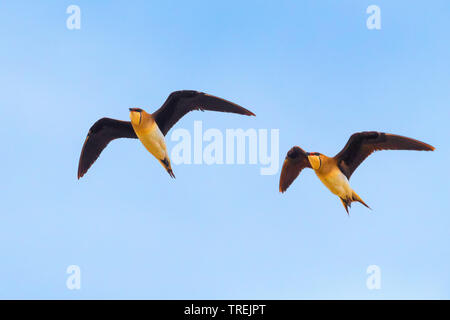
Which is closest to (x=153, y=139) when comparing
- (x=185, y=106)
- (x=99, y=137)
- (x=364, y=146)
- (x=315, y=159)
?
(x=185, y=106)

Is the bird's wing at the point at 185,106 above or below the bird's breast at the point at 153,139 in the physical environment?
above

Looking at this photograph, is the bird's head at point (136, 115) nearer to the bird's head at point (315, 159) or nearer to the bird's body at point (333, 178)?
the bird's head at point (315, 159)

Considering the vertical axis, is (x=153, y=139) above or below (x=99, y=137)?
below

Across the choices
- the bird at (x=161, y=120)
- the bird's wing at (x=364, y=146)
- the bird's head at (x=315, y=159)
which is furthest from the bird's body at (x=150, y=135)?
the bird's wing at (x=364, y=146)

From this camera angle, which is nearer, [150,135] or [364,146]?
[150,135]

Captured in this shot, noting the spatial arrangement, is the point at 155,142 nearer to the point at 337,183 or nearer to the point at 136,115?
the point at 136,115
